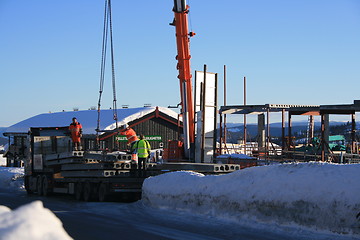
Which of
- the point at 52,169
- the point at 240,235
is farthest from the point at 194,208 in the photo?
the point at 52,169

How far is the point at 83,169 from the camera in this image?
21.0 m

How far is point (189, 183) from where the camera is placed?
1544 centimetres

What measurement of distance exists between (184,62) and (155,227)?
15.5 meters

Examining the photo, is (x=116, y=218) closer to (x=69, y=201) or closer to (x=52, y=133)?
(x=69, y=201)

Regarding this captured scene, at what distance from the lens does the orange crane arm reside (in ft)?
86.8

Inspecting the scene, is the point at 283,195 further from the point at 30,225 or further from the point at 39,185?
the point at 39,185

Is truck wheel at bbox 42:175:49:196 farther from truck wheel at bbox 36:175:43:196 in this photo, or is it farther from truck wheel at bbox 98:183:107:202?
truck wheel at bbox 98:183:107:202

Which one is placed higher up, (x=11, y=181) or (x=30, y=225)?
(x=30, y=225)

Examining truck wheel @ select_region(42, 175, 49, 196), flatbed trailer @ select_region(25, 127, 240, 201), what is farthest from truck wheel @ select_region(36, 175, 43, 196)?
truck wheel @ select_region(42, 175, 49, 196)

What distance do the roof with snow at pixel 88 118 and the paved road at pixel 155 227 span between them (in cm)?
3064

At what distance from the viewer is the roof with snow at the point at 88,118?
48.0 m

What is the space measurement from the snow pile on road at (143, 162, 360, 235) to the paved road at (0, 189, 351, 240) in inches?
11.9

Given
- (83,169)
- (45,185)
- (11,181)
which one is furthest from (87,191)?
(11,181)

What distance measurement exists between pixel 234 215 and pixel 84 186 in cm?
895
